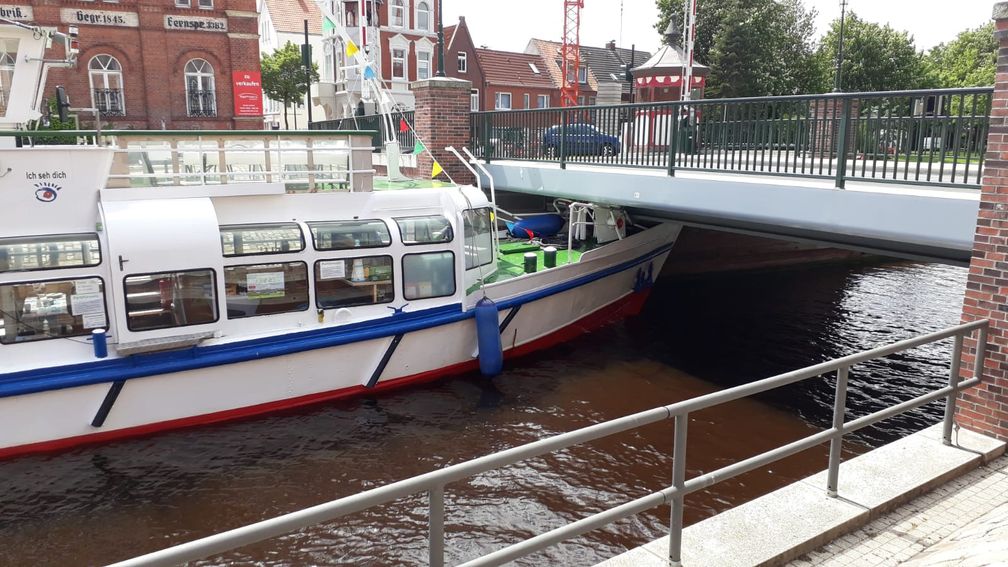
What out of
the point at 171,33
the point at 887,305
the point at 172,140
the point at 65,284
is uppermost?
the point at 171,33

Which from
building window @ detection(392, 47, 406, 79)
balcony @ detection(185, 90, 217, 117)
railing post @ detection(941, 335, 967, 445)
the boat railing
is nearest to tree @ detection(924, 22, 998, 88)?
building window @ detection(392, 47, 406, 79)

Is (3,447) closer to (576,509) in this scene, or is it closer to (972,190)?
(576,509)

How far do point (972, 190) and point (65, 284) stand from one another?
10.3 metres

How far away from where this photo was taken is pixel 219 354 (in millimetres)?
9102

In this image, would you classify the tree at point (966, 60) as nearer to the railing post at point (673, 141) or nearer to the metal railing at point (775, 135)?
the metal railing at point (775, 135)

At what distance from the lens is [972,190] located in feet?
24.7

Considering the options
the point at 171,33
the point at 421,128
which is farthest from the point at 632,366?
the point at 171,33

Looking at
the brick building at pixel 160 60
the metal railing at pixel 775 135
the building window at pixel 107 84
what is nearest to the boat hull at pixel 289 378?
the metal railing at pixel 775 135

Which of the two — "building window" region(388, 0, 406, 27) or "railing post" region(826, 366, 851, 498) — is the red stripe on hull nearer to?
"railing post" region(826, 366, 851, 498)

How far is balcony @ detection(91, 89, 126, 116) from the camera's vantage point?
98.2ft

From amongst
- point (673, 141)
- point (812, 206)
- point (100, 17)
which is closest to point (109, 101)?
point (100, 17)

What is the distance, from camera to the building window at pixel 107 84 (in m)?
29.9

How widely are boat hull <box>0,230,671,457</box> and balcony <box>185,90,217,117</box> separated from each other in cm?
2518

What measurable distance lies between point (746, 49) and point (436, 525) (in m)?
41.3
